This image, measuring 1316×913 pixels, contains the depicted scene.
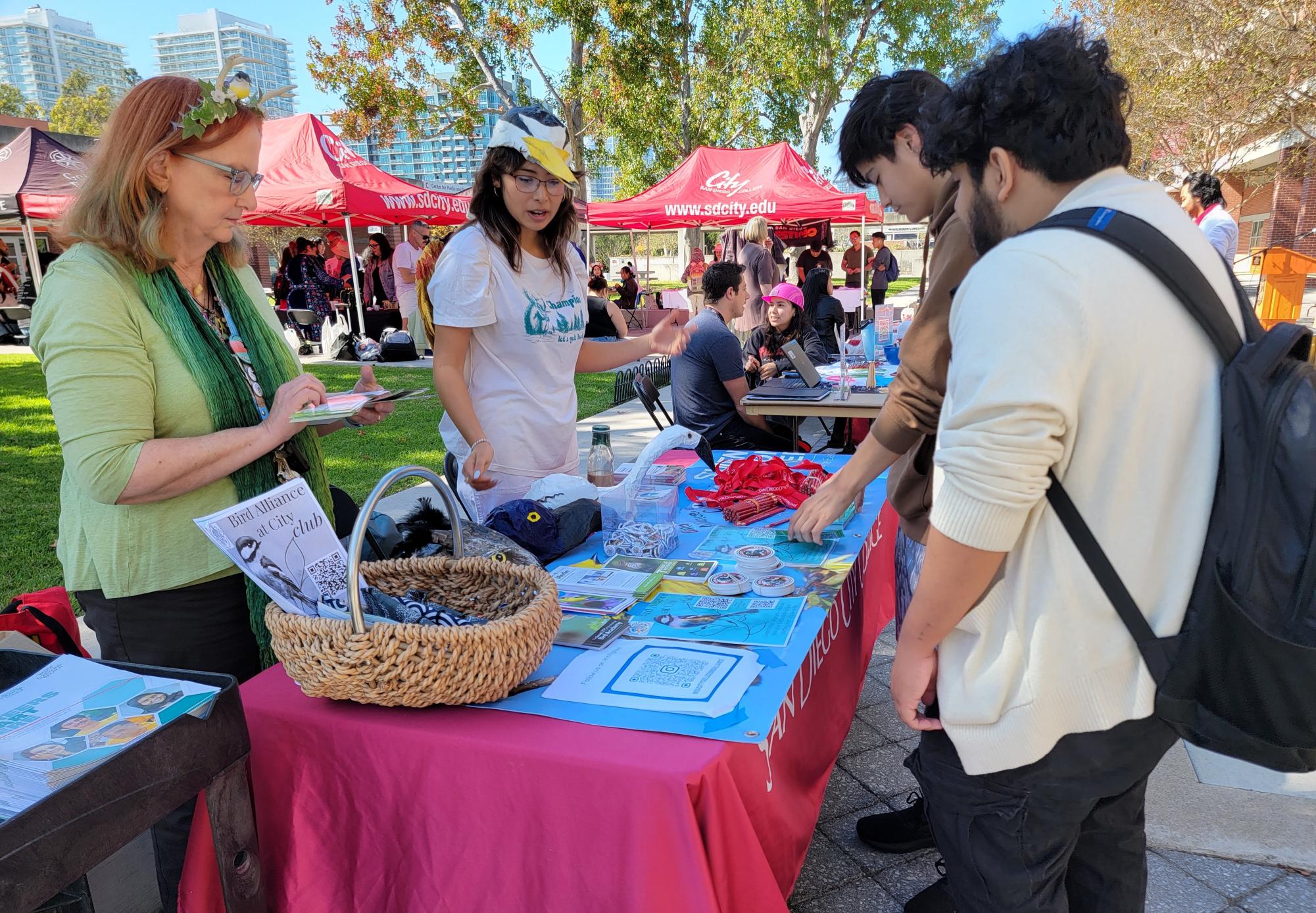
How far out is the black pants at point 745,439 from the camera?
181 inches

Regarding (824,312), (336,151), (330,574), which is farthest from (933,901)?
(336,151)

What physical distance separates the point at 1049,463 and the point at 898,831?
1.55 metres

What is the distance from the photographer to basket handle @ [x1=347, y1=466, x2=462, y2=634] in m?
1.19

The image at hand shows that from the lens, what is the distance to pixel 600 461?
2.49 metres

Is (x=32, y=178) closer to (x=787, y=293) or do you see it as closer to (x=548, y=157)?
(x=787, y=293)

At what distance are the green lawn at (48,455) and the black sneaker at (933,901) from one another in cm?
401

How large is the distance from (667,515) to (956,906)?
1159mm

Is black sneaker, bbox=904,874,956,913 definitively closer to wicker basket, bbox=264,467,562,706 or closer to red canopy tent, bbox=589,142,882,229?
wicker basket, bbox=264,467,562,706

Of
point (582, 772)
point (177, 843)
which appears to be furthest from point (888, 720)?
point (177, 843)

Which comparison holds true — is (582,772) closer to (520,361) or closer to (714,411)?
(520,361)

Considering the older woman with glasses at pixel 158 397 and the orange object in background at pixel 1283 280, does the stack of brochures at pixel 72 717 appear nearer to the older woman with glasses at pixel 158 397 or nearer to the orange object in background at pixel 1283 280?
the older woman with glasses at pixel 158 397

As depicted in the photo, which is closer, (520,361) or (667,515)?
(667,515)

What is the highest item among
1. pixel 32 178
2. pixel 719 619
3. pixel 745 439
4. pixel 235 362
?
pixel 32 178

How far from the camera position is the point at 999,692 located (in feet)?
3.66
